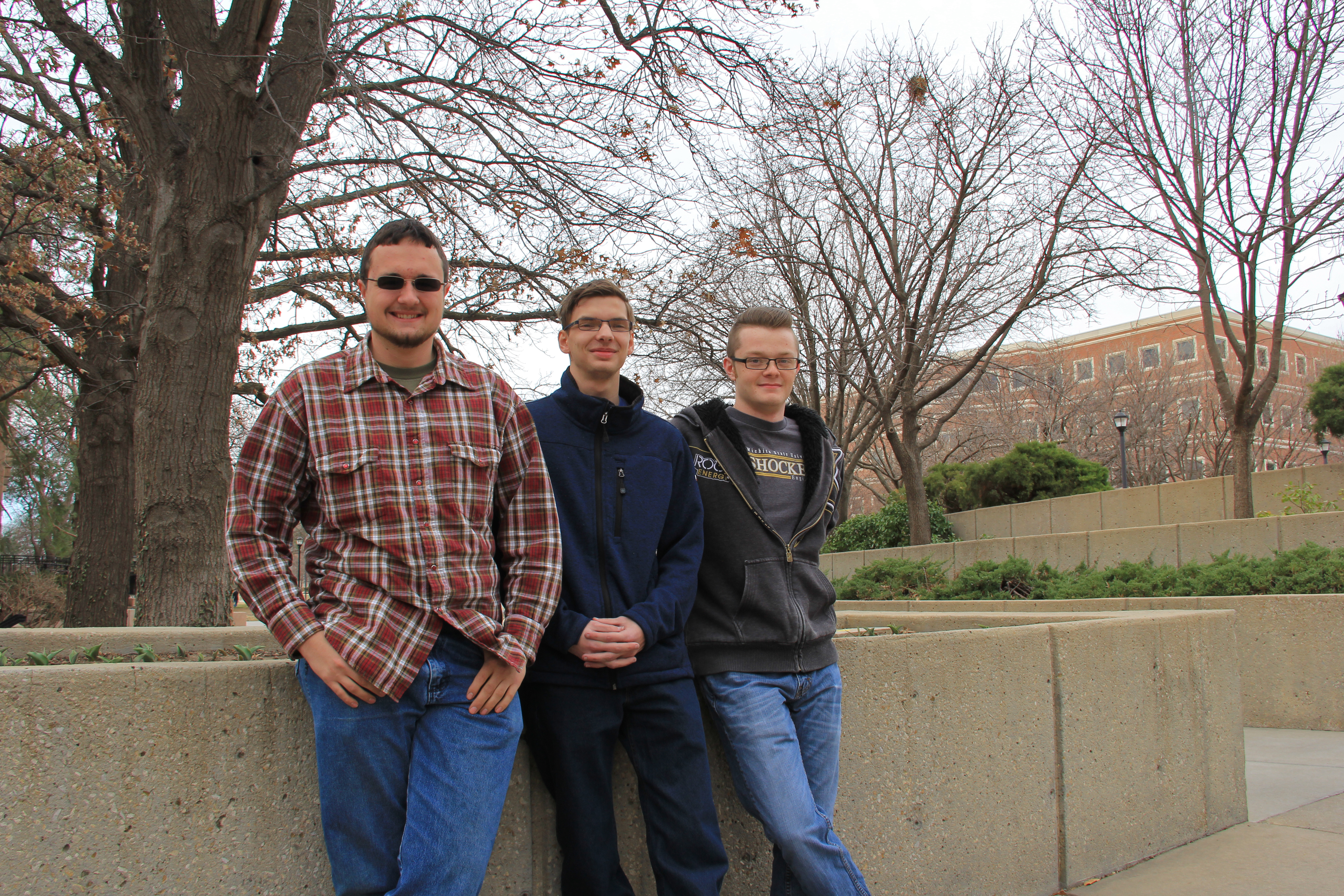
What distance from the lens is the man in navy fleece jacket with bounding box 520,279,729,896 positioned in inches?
94.8

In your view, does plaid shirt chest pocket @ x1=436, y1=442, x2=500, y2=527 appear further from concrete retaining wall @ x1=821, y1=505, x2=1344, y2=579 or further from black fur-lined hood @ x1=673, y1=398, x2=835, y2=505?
concrete retaining wall @ x1=821, y1=505, x2=1344, y2=579

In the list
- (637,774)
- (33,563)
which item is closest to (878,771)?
(637,774)

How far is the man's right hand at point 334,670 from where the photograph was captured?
205 centimetres

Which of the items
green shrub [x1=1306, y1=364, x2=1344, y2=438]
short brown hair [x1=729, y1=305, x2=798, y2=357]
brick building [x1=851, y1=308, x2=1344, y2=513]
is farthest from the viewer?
brick building [x1=851, y1=308, x2=1344, y2=513]

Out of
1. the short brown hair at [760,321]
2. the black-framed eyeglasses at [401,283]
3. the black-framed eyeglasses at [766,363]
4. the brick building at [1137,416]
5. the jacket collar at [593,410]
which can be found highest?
the brick building at [1137,416]

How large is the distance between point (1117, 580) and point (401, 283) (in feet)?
27.5

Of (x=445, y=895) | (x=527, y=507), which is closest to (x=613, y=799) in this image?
(x=445, y=895)

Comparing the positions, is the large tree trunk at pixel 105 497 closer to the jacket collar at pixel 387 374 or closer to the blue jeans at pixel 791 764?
the jacket collar at pixel 387 374

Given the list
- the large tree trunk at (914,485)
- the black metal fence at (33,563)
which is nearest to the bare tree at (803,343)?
the large tree trunk at (914,485)

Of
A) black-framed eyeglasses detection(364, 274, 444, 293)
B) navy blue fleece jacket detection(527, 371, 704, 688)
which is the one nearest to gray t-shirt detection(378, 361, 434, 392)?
black-framed eyeglasses detection(364, 274, 444, 293)

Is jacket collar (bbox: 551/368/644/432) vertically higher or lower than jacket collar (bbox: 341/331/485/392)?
lower

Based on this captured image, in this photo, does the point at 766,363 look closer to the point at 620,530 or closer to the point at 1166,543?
the point at 620,530

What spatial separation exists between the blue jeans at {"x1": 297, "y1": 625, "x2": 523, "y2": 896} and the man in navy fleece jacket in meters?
0.29

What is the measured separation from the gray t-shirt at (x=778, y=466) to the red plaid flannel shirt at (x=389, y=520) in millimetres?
890
